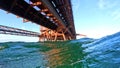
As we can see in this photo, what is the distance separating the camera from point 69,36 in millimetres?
37469

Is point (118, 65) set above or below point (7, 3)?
below

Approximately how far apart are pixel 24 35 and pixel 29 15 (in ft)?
35.0

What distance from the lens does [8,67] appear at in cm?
464

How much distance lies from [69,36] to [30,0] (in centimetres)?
2478

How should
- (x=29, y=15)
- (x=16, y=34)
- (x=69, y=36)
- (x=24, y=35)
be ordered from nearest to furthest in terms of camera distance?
1. (x=29, y=15)
2. (x=16, y=34)
3. (x=24, y=35)
4. (x=69, y=36)

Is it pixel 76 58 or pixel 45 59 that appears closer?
pixel 76 58

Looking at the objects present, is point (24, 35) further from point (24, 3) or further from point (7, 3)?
point (7, 3)

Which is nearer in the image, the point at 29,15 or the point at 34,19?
the point at 29,15

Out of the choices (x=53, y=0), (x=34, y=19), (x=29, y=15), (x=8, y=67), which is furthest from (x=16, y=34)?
(x=8, y=67)

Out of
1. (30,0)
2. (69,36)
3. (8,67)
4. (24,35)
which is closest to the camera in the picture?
(8,67)

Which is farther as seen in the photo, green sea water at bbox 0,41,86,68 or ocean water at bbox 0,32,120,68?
green sea water at bbox 0,41,86,68

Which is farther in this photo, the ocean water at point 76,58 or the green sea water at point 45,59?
the green sea water at point 45,59

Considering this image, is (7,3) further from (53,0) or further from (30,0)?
(53,0)

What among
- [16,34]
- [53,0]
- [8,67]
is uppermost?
[53,0]
